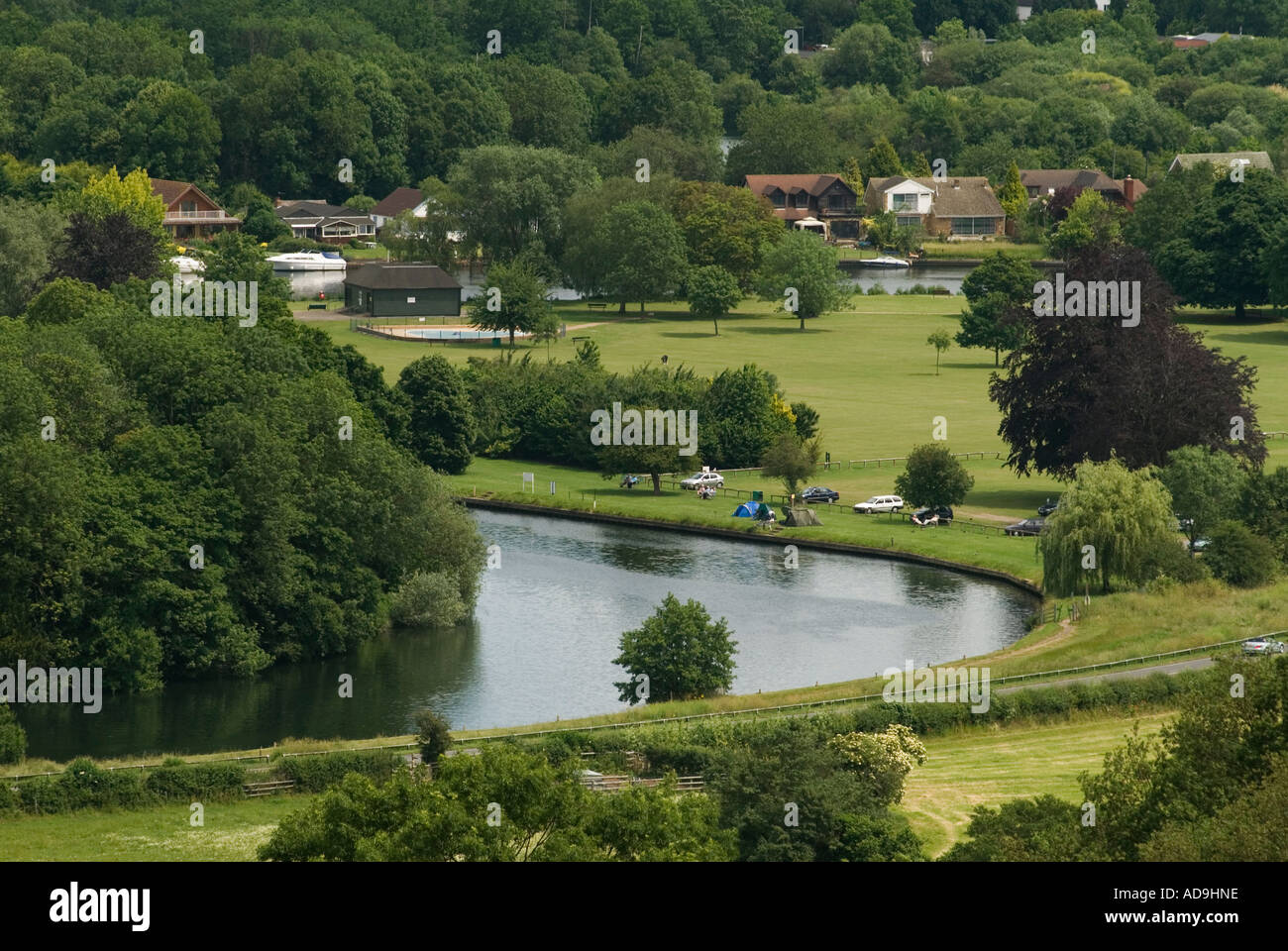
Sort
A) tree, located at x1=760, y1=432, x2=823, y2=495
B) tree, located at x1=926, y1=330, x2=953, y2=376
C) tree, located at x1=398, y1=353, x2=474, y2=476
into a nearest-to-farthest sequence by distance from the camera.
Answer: tree, located at x1=760, y1=432, x2=823, y2=495 < tree, located at x1=398, y1=353, x2=474, y2=476 < tree, located at x1=926, y1=330, x2=953, y2=376

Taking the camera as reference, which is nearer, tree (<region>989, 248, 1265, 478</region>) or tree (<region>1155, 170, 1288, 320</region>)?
tree (<region>989, 248, 1265, 478</region>)

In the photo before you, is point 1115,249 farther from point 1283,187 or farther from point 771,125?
point 771,125

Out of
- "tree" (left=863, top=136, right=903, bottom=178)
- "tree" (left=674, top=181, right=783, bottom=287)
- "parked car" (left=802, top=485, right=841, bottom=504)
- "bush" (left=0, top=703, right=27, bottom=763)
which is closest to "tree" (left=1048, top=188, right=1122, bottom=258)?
"tree" (left=674, top=181, right=783, bottom=287)

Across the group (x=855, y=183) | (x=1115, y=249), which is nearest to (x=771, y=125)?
(x=855, y=183)

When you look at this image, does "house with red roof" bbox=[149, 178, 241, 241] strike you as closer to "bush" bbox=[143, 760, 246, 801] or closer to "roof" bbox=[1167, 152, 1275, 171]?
"roof" bbox=[1167, 152, 1275, 171]

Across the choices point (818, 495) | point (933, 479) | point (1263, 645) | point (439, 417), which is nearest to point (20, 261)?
point (439, 417)

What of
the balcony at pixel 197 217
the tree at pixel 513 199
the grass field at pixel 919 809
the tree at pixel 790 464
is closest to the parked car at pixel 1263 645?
the grass field at pixel 919 809
